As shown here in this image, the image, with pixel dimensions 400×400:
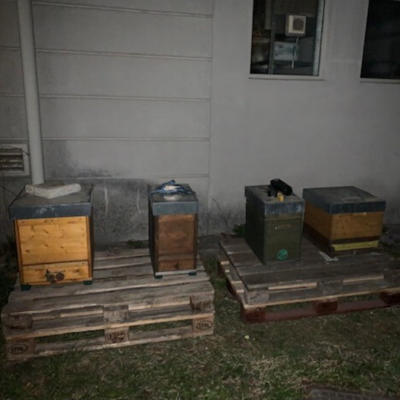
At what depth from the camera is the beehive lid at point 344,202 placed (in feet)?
14.1

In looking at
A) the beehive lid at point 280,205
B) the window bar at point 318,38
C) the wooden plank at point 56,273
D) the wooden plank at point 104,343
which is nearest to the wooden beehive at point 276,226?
the beehive lid at point 280,205

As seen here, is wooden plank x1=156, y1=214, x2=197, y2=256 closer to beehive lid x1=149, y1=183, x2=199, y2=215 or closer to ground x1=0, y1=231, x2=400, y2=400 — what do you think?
beehive lid x1=149, y1=183, x2=199, y2=215

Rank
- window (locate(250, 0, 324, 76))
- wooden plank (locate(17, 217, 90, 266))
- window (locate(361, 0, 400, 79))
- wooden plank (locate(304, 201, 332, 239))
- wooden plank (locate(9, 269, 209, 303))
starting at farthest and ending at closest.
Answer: window (locate(361, 0, 400, 79)) < window (locate(250, 0, 324, 76)) < wooden plank (locate(304, 201, 332, 239)) < wooden plank (locate(9, 269, 209, 303)) < wooden plank (locate(17, 217, 90, 266))

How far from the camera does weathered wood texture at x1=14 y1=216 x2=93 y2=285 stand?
11.7 ft

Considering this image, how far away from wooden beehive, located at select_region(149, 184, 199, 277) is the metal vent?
248 centimetres

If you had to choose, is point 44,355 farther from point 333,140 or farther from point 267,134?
point 333,140

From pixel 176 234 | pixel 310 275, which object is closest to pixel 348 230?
pixel 310 275

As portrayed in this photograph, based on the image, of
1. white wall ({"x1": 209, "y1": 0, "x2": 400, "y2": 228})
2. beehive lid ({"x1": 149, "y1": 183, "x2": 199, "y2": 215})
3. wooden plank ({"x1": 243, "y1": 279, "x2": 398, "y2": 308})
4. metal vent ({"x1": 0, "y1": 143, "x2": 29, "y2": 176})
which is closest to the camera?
beehive lid ({"x1": 149, "y1": 183, "x2": 199, "y2": 215})

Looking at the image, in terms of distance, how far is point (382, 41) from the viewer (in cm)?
638

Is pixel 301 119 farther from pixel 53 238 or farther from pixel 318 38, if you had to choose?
A: pixel 53 238

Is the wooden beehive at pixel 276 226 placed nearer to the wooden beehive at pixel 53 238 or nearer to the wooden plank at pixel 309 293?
the wooden plank at pixel 309 293

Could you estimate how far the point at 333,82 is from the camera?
610cm

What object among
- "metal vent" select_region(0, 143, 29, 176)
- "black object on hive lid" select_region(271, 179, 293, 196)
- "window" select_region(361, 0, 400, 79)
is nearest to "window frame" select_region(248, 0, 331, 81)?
"window" select_region(361, 0, 400, 79)

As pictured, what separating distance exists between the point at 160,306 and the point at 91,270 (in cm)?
84
